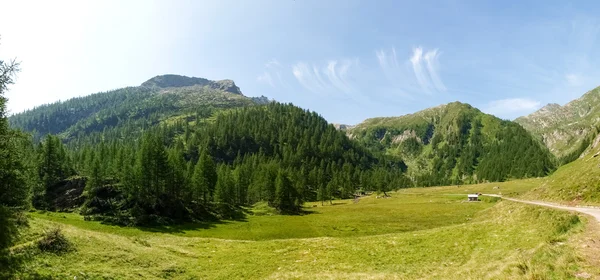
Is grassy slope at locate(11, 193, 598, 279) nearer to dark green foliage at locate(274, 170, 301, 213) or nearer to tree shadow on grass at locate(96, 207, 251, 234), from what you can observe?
tree shadow on grass at locate(96, 207, 251, 234)

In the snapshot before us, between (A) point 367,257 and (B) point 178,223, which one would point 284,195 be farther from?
(A) point 367,257

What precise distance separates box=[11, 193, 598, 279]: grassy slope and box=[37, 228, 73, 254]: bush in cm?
95

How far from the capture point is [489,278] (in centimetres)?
1841

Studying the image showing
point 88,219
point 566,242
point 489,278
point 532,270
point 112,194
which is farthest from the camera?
point 112,194

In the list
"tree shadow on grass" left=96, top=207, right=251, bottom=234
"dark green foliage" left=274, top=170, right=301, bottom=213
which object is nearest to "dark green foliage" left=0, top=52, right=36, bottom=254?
"tree shadow on grass" left=96, top=207, right=251, bottom=234

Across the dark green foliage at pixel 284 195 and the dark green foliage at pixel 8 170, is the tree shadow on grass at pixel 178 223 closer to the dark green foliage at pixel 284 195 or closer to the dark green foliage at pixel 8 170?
the dark green foliage at pixel 284 195

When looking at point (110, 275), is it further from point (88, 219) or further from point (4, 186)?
point (88, 219)

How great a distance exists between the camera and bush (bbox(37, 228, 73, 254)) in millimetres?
26808

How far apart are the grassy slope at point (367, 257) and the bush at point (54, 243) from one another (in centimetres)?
95

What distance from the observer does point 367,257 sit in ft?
110

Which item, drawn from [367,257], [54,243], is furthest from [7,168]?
[367,257]

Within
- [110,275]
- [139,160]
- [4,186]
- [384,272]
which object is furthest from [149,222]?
[384,272]

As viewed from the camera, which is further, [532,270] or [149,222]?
[149,222]

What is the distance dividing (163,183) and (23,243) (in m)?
71.6
